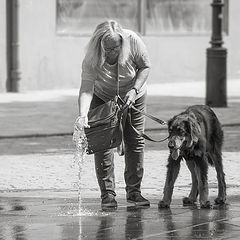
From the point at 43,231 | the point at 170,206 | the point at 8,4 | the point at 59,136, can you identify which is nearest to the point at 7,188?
the point at 170,206

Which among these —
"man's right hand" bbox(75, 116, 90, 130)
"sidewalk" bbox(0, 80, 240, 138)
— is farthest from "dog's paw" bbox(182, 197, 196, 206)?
"sidewalk" bbox(0, 80, 240, 138)

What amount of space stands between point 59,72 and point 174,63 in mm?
3449

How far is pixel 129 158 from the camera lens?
955 cm

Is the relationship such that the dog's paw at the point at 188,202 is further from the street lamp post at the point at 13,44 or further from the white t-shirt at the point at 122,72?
the street lamp post at the point at 13,44

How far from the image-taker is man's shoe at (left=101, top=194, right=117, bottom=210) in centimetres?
927

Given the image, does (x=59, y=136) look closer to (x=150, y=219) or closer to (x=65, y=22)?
(x=150, y=219)

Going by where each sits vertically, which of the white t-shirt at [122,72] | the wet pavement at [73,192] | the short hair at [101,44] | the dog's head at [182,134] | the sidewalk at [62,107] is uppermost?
the short hair at [101,44]

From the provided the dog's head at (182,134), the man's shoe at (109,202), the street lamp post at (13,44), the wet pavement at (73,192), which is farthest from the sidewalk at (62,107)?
the dog's head at (182,134)

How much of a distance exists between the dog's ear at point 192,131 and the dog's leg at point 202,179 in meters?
0.24

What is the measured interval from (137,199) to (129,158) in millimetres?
358

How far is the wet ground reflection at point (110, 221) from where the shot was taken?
7.95m

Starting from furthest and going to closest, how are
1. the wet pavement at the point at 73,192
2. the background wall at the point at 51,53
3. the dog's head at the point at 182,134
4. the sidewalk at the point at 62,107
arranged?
the background wall at the point at 51,53 → the sidewalk at the point at 62,107 → the dog's head at the point at 182,134 → the wet pavement at the point at 73,192

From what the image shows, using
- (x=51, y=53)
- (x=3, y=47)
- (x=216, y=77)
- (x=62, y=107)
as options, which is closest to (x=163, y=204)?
(x=216, y=77)

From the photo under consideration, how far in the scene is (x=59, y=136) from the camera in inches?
607
